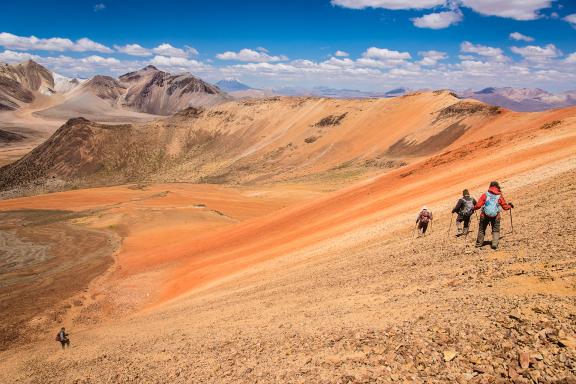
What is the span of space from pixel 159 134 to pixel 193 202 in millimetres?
76125

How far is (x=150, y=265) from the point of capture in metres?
32.6

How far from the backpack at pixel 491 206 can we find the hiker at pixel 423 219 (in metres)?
4.73

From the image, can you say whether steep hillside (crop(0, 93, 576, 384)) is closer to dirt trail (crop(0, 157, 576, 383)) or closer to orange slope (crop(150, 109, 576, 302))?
dirt trail (crop(0, 157, 576, 383))

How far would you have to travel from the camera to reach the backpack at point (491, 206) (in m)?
12.6

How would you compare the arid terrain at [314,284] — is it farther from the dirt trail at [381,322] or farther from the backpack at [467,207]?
the backpack at [467,207]

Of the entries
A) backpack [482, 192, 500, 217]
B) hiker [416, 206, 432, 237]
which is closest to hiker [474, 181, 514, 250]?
backpack [482, 192, 500, 217]

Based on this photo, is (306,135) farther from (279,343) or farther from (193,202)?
(279,343)

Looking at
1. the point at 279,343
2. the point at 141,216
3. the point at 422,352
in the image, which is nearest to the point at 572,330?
the point at 422,352

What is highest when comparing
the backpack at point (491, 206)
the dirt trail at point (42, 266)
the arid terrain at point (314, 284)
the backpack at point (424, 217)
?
the backpack at point (491, 206)

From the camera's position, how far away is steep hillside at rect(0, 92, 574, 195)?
261 ft

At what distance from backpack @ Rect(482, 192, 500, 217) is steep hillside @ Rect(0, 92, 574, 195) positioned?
187ft

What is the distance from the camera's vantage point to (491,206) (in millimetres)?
12711

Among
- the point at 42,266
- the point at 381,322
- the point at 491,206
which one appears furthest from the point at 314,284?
the point at 42,266

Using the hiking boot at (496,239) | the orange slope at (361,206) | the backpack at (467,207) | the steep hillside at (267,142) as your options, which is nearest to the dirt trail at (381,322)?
the hiking boot at (496,239)
